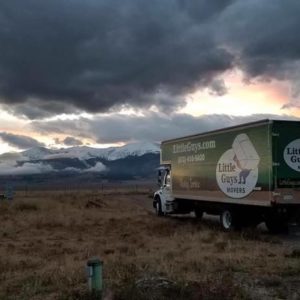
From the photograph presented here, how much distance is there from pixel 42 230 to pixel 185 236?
19.3 feet

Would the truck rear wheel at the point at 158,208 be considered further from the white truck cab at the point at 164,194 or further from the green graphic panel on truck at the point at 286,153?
the green graphic panel on truck at the point at 286,153

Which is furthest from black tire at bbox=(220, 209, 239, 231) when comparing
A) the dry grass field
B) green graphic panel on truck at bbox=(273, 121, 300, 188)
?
green graphic panel on truck at bbox=(273, 121, 300, 188)

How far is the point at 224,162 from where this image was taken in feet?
74.9

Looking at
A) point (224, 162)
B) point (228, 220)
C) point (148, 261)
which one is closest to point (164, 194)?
point (228, 220)

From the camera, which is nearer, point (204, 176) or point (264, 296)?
point (264, 296)

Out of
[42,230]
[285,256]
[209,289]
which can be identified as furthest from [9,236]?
[209,289]

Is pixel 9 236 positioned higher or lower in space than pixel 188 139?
lower

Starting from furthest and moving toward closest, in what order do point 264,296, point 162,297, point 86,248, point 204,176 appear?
point 204,176 → point 86,248 → point 264,296 → point 162,297

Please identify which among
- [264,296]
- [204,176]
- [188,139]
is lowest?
[264,296]

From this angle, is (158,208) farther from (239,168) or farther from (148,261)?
(148,261)

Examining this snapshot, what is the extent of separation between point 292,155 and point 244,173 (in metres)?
2.01

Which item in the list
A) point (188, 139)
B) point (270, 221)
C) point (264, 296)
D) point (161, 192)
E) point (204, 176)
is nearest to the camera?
point (264, 296)

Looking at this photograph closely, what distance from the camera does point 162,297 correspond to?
8391 millimetres

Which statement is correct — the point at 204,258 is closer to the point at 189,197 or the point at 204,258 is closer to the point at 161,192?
the point at 189,197
